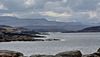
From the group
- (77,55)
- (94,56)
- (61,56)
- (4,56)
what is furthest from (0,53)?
(94,56)

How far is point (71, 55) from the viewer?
33.8 meters

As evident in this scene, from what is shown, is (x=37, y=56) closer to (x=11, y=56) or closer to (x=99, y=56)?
(x=11, y=56)

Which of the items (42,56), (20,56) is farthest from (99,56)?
(20,56)

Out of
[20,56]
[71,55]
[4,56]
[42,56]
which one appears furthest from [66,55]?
[4,56]

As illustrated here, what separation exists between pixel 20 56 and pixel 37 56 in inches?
115

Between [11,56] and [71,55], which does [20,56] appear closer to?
[11,56]

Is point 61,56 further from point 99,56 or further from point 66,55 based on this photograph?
point 99,56

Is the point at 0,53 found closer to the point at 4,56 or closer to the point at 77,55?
the point at 4,56

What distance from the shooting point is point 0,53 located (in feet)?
113

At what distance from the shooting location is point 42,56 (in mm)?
33844

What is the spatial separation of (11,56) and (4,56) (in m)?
1.05

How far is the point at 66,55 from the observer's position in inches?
1341

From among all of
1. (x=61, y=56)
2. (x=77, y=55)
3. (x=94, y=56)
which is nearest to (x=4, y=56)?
(x=61, y=56)

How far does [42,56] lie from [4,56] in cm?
577
